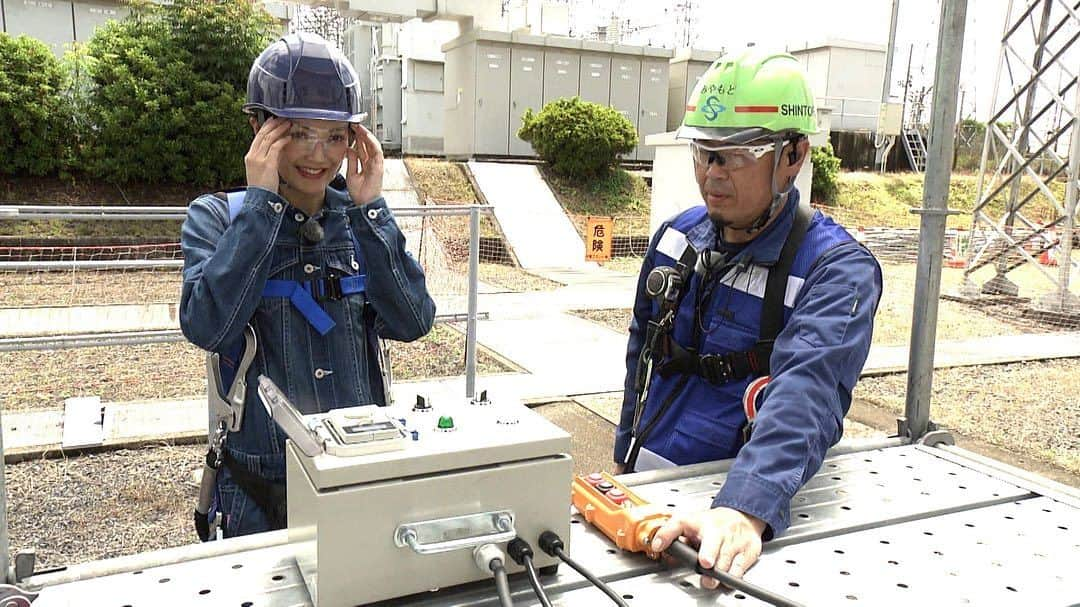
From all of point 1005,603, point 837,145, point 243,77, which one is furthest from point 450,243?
point 837,145

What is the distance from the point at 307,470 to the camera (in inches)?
41.4

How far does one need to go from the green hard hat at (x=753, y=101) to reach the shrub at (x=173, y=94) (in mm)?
13746

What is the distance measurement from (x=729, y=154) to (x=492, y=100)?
18.7 meters

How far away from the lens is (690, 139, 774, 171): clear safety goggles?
75.5 inches

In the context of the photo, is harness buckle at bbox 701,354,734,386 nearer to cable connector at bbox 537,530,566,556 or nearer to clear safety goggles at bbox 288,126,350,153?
cable connector at bbox 537,530,566,556

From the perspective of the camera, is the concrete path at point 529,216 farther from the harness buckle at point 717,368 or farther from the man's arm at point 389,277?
the harness buckle at point 717,368

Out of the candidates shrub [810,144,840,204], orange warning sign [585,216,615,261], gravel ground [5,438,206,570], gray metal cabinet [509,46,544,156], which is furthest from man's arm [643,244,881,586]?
shrub [810,144,840,204]

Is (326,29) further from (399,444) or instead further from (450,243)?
(399,444)

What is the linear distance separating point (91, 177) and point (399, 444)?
16.2 m

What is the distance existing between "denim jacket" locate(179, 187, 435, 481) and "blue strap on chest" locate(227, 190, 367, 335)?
16 millimetres

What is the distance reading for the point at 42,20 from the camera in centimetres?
1916

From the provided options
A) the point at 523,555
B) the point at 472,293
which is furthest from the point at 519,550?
the point at 472,293

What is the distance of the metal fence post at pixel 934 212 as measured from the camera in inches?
71.9

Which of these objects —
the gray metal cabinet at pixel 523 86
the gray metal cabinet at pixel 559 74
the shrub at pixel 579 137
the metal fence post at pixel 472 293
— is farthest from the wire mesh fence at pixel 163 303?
the gray metal cabinet at pixel 559 74
